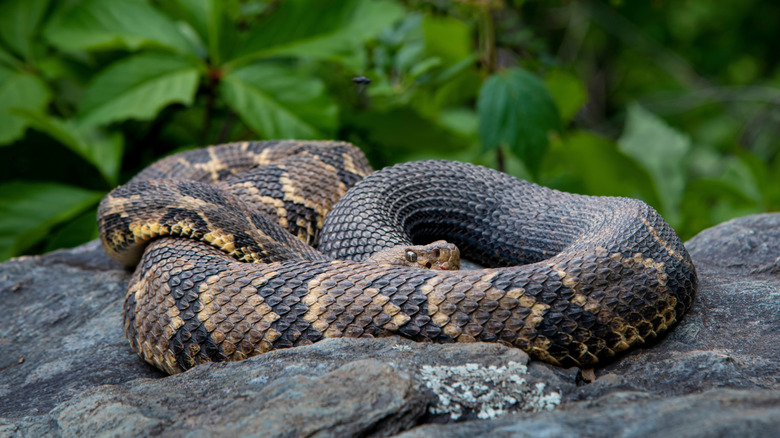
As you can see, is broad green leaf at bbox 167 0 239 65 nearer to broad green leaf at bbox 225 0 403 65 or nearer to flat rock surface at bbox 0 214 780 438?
broad green leaf at bbox 225 0 403 65

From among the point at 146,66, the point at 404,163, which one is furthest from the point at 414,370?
the point at 146,66

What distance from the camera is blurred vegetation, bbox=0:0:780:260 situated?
479 cm

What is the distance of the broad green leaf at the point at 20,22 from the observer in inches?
207

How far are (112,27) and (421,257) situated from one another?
3277mm

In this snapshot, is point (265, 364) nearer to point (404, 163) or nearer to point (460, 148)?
point (404, 163)

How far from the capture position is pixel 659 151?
612 cm

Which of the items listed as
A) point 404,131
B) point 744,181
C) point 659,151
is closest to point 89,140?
point 404,131

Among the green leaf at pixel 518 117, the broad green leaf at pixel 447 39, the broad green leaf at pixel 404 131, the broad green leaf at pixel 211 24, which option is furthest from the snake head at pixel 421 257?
the broad green leaf at pixel 447 39

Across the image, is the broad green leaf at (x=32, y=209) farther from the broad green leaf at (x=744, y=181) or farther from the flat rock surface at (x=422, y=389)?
the broad green leaf at (x=744, y=181)

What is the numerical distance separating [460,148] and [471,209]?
7.38 feet

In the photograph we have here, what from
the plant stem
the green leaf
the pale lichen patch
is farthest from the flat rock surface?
the plant stem

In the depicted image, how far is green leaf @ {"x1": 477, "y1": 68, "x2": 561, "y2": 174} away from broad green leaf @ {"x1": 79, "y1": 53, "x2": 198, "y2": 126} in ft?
6.55

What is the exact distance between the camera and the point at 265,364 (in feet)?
7.64

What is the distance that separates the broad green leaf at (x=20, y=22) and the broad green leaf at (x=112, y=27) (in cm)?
30
